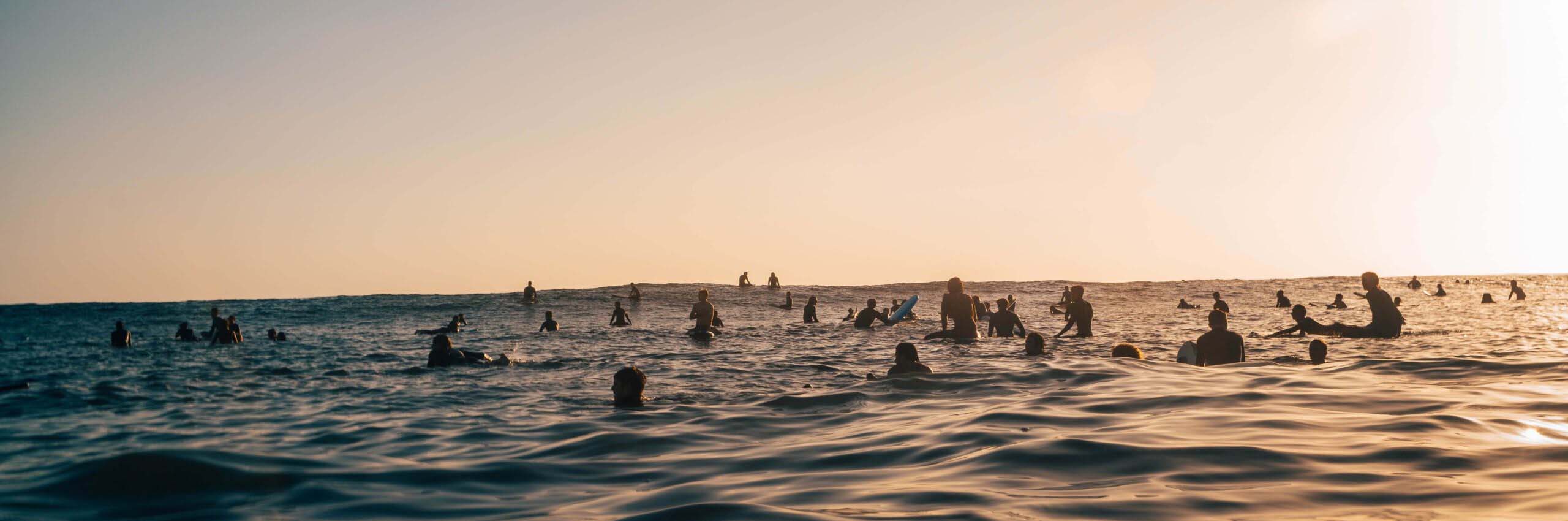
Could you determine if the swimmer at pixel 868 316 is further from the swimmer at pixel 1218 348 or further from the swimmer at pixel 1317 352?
the swimmer at pixel 1317 352

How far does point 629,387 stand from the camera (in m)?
10.1

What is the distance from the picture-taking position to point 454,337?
97.1ft

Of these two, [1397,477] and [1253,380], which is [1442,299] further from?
[1397,477]

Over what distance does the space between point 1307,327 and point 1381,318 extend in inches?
47.8

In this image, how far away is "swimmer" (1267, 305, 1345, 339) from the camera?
1789 cm

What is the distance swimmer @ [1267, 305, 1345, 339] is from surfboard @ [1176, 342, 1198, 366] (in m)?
6.05

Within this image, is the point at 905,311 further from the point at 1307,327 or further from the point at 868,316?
the point at 1307,327

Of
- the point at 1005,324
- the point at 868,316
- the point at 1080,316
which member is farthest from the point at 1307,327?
the point at 868,316

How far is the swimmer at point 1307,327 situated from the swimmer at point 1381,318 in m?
0.41

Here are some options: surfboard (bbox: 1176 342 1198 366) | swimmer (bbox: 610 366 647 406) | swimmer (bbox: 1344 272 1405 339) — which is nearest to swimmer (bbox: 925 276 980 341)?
surfboard (bbox: 1176 342 1198 366)

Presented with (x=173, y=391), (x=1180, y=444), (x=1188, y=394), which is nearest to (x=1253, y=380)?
(x=1188, y=394)

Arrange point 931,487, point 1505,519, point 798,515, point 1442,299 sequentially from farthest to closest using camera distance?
point 1442,299
point 931,487
point 798,515
point 1505,519

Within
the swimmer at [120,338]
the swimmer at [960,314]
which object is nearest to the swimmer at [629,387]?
the swimmer at [960,314]

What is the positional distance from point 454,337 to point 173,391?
1586cm
